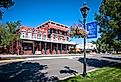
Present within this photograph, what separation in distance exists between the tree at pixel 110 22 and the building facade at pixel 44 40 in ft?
83.0

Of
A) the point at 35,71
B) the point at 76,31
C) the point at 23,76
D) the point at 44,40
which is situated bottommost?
the point at 23,76

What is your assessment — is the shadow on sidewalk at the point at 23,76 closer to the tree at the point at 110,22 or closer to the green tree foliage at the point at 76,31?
the green tree foliage at the point at 76,31

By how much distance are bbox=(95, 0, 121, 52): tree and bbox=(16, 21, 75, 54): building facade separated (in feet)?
83.0

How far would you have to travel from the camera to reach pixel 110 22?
72.4ft

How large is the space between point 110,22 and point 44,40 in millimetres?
37776

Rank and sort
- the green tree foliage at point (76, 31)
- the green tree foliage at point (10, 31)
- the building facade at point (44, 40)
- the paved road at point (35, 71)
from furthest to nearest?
1. the building facade at point (44, 40)
2. the green tree foliage at point (10, 31)
3. the paved road at point (35, 71)
4. the green tree foliage at point (76, 31)

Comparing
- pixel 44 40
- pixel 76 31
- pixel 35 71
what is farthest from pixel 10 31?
pixel 44 40

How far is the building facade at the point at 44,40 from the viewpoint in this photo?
2082 inches

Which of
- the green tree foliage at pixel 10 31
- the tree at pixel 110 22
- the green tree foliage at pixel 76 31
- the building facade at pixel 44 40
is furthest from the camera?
the building facade at pixel 44 40

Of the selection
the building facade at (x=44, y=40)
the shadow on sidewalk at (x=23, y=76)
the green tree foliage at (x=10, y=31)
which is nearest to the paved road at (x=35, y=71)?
the shadow on sidewalk at (x=23, y=76)

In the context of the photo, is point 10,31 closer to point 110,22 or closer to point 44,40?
point 110,22

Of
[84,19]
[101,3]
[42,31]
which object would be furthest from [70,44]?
[84,19]

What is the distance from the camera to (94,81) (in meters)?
12.9

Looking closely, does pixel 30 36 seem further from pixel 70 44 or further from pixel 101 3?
pixel 101 3
